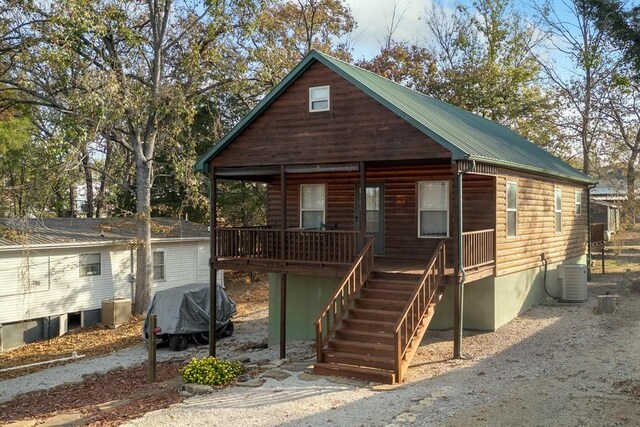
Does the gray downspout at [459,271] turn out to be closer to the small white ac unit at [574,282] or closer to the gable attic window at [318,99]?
the gable attic window at [318,99]

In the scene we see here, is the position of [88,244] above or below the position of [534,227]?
below

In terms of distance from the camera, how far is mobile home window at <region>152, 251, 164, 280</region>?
2756cm

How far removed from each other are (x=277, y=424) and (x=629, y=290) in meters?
16.4

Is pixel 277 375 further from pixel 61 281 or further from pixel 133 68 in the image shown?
pixel 133 68

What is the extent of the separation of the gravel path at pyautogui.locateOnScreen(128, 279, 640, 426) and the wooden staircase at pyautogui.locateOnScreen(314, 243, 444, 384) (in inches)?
17.1

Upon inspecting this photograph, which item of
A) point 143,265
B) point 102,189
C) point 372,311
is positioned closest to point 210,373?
point 372,311

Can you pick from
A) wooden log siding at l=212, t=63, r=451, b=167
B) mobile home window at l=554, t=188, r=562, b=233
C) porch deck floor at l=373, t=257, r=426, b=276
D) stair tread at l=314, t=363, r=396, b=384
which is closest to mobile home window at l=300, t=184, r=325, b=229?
porch deck floor at l=373, t=257, r=426, b=276

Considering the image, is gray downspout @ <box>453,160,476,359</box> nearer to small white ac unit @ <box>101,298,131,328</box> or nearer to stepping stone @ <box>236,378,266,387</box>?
stepping stone @ <box>236,378,266,387</box>

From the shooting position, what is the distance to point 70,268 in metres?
23.5

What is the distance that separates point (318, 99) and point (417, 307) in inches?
238

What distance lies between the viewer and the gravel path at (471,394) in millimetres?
8820

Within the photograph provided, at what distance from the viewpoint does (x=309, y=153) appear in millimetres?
14656

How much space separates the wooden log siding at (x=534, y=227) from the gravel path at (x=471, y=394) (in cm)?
290

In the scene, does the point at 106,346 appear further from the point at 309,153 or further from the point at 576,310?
the point at 576,310
